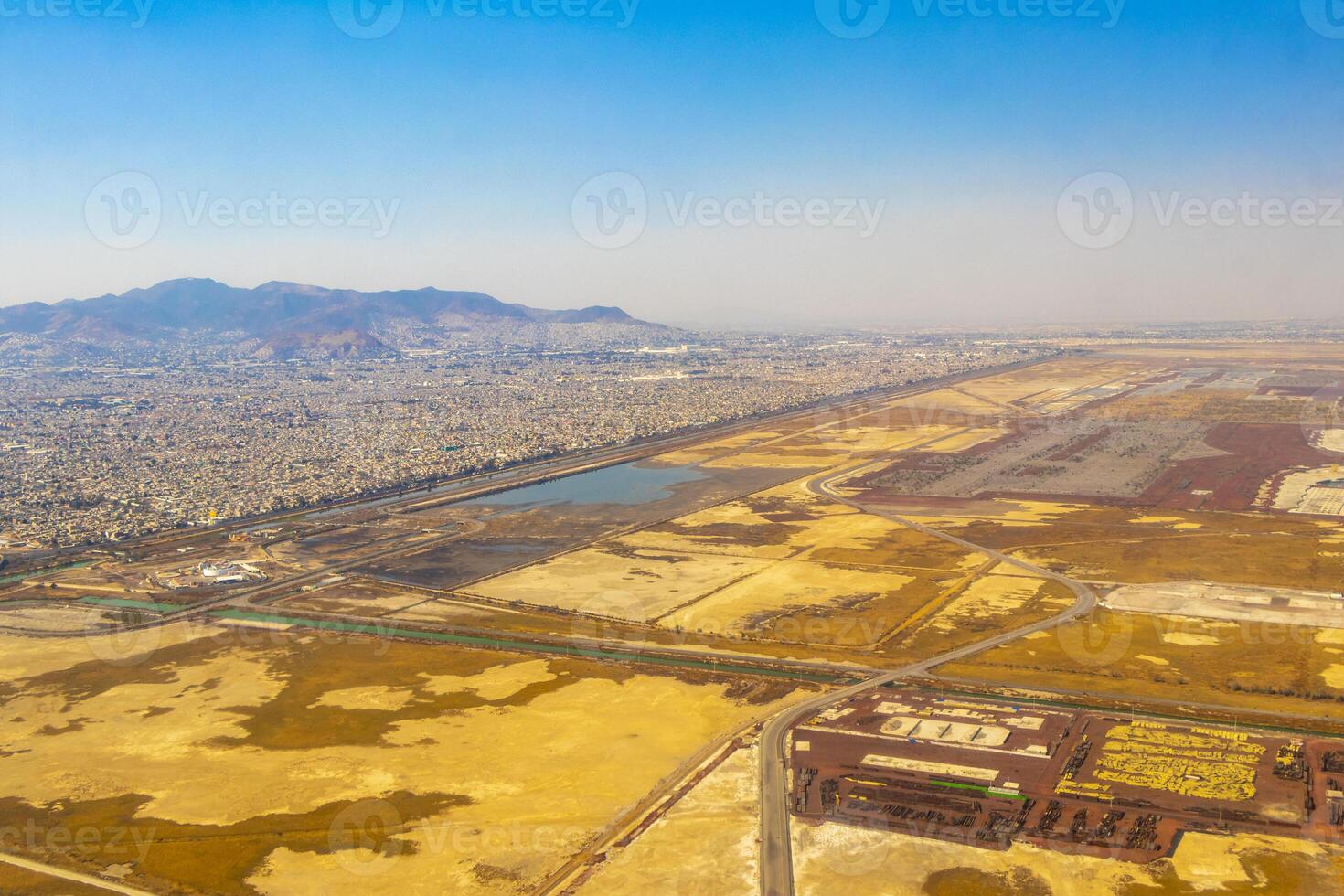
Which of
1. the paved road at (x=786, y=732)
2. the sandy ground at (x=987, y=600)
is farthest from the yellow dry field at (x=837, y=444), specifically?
the sandy ground at (x=987, y=600)

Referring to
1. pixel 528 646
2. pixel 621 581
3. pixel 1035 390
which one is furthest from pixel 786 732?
pixel 1035 390

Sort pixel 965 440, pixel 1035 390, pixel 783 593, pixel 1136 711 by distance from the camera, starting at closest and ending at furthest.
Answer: pixel 1136 711 → pixel 783 593 → pixel 965 440 → pixel 1035 390

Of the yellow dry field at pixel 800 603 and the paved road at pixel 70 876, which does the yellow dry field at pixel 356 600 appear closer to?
the yellow dry field at pixel 800 603

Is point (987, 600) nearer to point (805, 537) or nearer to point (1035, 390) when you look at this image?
point (805, 537)

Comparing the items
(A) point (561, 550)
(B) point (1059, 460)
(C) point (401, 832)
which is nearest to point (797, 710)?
(C) point (401, 832)

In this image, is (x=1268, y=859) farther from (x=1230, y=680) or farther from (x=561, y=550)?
(x=561, y=550)
